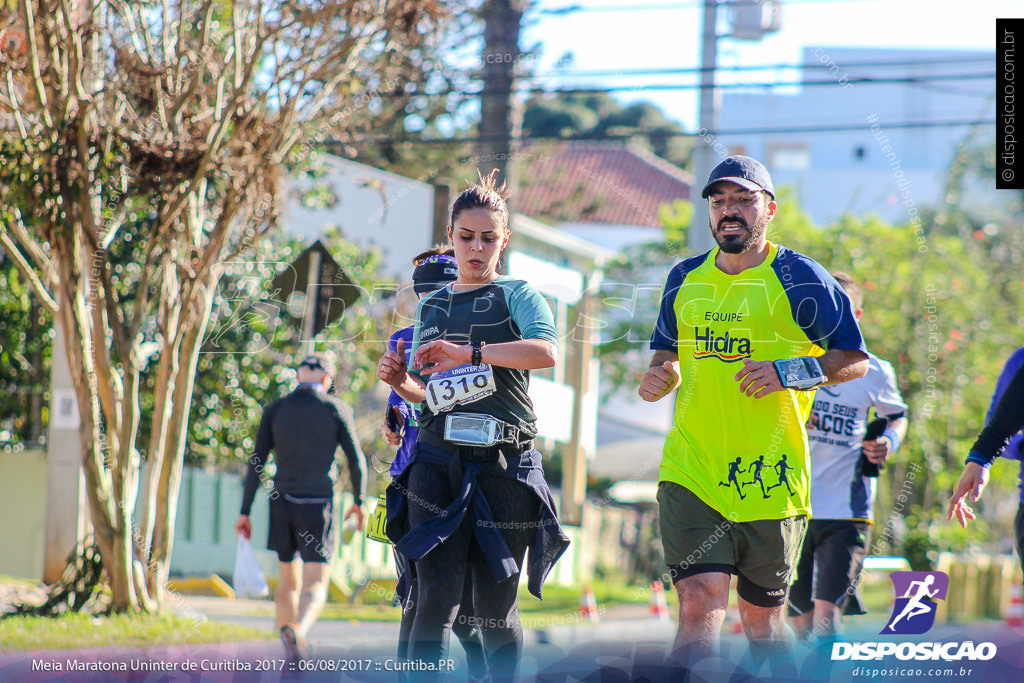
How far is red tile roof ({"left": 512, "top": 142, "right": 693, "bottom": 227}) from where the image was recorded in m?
29.8

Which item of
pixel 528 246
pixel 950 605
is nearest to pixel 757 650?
pixel 950 605

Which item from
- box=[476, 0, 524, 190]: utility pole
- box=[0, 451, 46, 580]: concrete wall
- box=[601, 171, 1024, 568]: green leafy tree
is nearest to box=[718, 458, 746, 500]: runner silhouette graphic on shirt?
box=[476, 0, 524, 190]: utility pole

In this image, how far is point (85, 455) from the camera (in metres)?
8.37

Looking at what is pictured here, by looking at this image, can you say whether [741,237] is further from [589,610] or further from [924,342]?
[924,342]

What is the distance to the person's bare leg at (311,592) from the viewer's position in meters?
7.40

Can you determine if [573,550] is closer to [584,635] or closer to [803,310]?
[584,635]

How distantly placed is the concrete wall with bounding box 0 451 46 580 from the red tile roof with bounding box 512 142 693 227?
419 inches

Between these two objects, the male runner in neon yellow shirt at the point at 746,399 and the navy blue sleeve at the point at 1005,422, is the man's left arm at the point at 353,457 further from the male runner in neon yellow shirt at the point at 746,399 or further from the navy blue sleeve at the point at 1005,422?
the navy blue sleeve at the point at 1005,422

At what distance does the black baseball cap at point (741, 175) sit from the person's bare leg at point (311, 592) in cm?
392

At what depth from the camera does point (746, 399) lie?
4570mm

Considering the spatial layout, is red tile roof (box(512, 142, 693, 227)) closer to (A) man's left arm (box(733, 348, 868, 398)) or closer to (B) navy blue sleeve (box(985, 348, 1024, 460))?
(B) navy blue sleeve (box(985, 348, 1024, 460))

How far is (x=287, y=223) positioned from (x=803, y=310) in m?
11.2

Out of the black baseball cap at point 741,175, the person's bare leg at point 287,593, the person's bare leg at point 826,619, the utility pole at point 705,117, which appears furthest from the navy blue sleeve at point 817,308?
the utility pole at point 705,117

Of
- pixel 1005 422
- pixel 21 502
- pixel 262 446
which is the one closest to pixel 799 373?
pixel 1005 422
